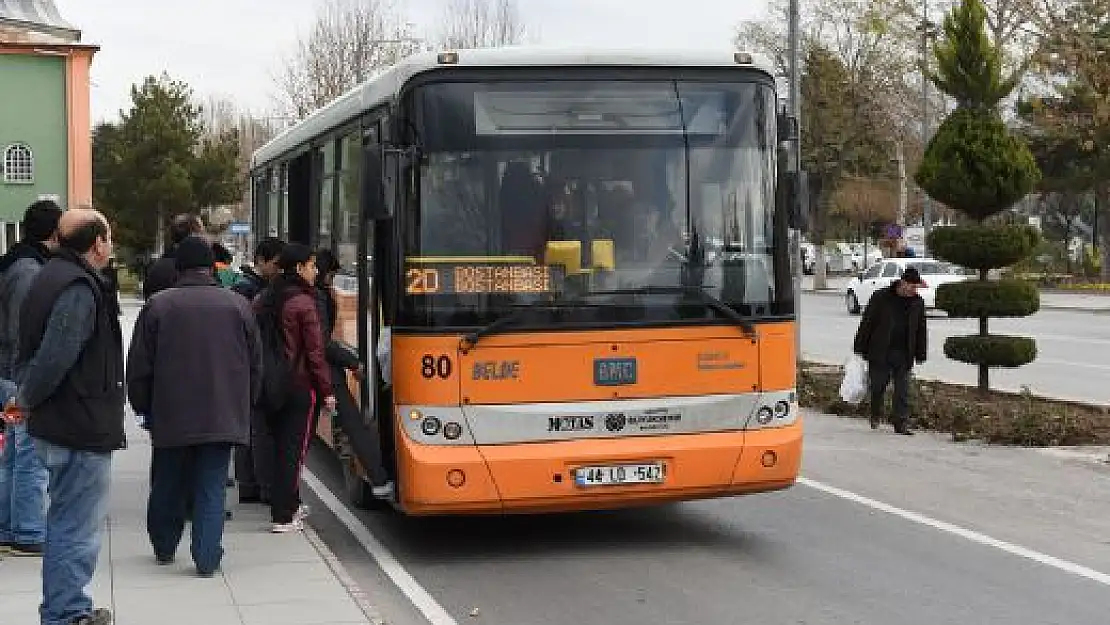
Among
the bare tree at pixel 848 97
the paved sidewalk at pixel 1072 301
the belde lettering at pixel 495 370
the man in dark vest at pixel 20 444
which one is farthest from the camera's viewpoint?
the bare tree at pixel 848 97

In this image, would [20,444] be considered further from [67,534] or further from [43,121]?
[43,121]

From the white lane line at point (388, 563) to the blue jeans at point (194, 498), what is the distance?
3.48ft

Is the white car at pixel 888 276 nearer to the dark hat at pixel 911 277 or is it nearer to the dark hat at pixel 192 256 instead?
the dark hat at pixel 911 277

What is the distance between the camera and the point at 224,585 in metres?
8.16

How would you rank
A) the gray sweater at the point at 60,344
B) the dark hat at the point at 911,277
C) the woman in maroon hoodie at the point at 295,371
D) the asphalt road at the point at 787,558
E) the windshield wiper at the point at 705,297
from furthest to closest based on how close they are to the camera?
the dark hat at the point at 911,277
the woman in maroon hoodie at the point at 295,371
the windshield wiper at the point at 705,297
the asphalt road at the point at 787,558
the gray sweater at the point at 60,344

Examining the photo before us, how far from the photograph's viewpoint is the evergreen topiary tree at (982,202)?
17.7 m

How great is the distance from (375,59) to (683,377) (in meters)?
42.5

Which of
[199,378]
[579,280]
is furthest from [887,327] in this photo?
[199,378]

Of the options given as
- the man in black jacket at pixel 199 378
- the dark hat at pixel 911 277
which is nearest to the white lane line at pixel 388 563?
the man in black jacket at pixel 199 378

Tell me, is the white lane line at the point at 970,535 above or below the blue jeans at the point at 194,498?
below

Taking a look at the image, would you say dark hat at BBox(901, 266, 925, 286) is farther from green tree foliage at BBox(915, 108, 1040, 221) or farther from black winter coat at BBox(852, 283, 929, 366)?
green tree foliage at BBox(915, 108, 1040, 221)

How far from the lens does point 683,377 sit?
29.7 ft

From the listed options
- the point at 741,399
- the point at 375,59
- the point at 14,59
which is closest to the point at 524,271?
the point at 741,399

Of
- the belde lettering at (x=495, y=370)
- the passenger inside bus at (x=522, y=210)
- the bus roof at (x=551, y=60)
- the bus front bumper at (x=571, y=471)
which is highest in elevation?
the bus roof at (x=551, y=60)
